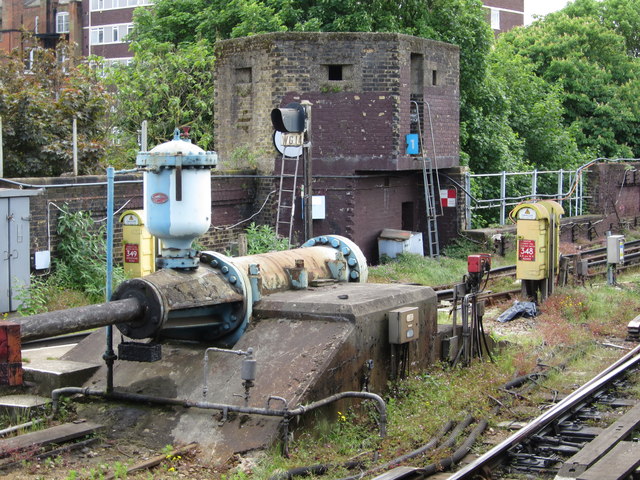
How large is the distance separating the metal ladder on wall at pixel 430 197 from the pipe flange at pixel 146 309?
48.0 ft

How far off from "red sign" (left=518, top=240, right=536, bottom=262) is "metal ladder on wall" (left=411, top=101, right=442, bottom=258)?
606cm

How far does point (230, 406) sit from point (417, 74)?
52.6 feet

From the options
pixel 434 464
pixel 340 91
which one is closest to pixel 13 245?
pixel 434 464

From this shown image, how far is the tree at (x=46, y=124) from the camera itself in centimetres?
2061

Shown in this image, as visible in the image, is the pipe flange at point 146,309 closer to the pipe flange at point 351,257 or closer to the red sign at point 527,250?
the pipe flange at point 351,257

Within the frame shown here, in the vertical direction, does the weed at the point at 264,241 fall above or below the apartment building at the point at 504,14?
below

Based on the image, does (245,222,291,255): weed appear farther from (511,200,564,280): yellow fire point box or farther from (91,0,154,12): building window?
(91,0,154,12): building window

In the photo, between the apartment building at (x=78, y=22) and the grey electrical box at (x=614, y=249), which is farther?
the apartment building at (x=78, y=22)

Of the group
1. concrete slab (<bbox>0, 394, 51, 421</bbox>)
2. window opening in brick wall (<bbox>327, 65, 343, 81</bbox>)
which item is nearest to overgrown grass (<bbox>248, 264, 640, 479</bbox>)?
concrete slab (<bbox>0, 394, 51, 421</bbox>)

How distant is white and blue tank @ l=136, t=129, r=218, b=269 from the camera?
8312 mm

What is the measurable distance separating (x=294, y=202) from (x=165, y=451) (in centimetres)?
1348

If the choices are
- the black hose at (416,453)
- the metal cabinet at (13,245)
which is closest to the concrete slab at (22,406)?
the black hose at (416,453)

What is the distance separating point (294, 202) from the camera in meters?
20.6

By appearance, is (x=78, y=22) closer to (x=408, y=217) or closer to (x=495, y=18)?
(x=495, y=18)
